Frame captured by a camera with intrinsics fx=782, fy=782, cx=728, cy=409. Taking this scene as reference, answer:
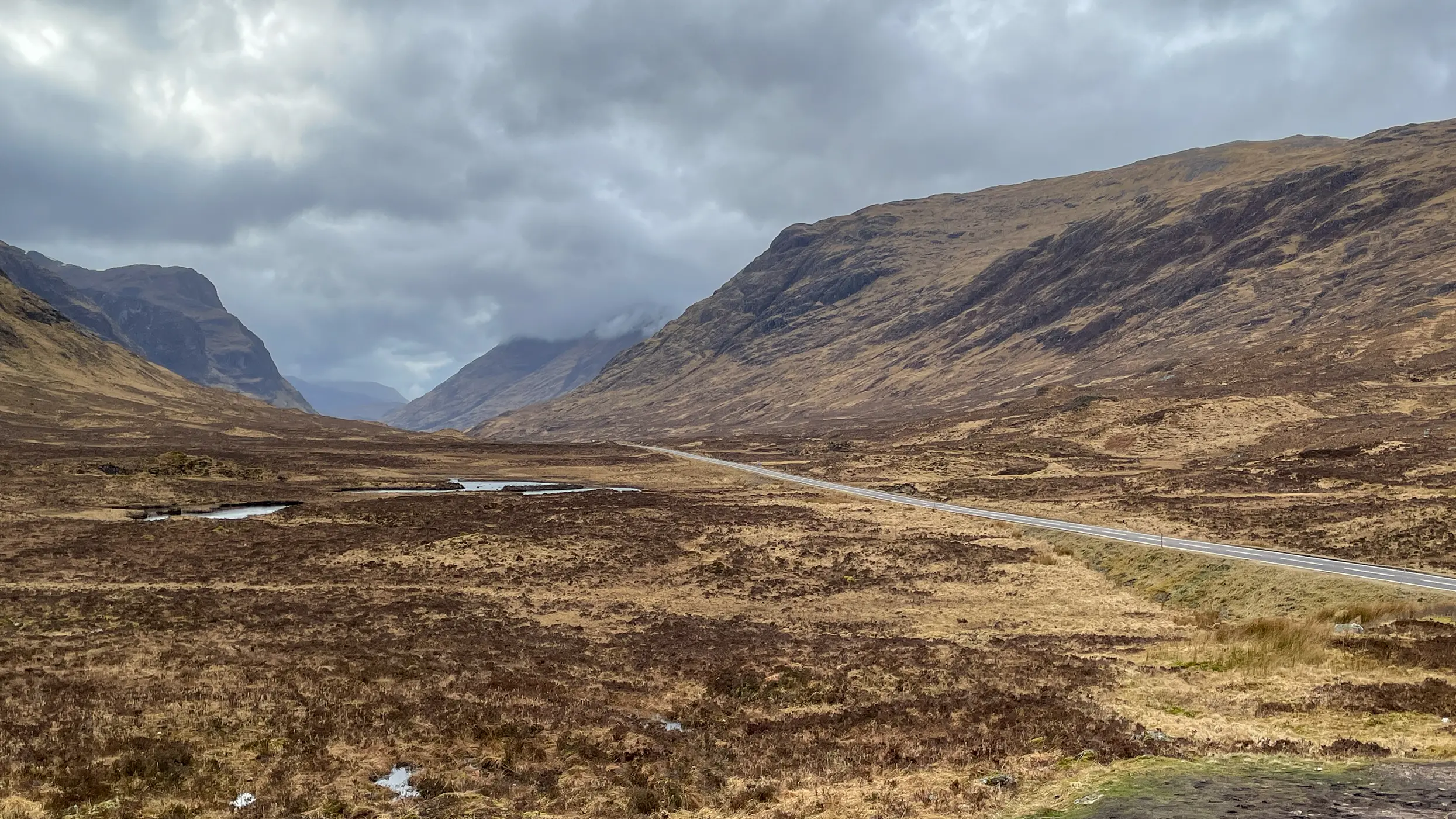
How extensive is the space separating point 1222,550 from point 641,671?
31.7 meters

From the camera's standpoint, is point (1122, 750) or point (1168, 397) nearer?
point (1122, 750)

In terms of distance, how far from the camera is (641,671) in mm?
23516

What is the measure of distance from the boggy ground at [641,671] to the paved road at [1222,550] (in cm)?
256

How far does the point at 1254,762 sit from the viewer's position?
14.1 m

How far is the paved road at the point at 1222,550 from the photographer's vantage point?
31156 millimetres

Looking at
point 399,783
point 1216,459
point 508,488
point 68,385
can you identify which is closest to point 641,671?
point 399,783

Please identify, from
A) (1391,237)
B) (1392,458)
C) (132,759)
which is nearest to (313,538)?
(132,759)

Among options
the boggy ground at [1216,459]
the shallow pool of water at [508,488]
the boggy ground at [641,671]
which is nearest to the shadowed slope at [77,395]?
the shallow pool of water at [508,488]

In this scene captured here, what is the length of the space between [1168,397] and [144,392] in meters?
207

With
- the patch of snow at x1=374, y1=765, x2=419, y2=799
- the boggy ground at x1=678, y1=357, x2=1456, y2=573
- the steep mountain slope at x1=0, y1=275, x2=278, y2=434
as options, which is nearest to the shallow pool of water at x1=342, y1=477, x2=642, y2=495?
the boggy ground at x1=678, y1=357, x2=1456, y2=573

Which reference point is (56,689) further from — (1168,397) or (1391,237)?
(1391,237)

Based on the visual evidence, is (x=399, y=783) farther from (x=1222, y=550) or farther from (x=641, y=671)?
(x=1222, y=550)

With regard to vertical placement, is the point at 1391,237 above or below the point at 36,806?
above

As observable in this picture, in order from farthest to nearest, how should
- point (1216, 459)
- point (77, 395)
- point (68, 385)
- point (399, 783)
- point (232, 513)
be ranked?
point (68, 385)
point (77, 395)
point (1216, 459)
point (232, 513)
point (399, 783)
